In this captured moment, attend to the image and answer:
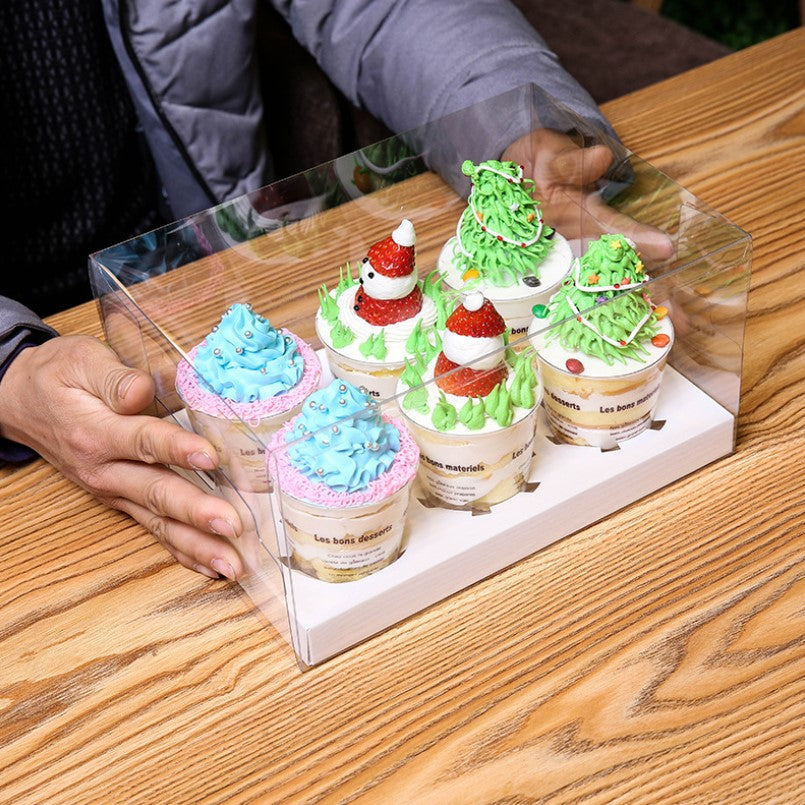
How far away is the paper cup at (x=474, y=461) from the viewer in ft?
3.35

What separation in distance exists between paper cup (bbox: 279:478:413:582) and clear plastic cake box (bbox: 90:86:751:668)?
0.03ft

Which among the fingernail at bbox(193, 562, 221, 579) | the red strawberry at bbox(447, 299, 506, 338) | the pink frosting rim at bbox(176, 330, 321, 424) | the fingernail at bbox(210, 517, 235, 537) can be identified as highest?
the red strawberry at bbox(447, 299, 506, 338)

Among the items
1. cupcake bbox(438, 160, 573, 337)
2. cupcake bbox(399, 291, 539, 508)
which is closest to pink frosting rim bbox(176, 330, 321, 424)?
cupcake bbox(399, 291, 539, 508)

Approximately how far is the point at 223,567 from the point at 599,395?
40 cm

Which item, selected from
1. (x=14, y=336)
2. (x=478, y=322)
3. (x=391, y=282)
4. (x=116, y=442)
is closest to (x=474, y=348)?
(x=478, y=322)

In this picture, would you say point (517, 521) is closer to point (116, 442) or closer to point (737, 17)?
point (116, 442)

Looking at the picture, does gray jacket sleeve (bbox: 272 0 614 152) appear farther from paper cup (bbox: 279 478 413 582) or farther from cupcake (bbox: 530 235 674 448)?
paper cup (bbox: 279 478 413 582)

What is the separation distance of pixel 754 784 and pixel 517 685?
0.21 metres

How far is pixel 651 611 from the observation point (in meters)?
1.01

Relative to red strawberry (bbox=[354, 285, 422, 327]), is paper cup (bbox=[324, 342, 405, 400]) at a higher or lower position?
lower

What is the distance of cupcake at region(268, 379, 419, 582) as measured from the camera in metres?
0.95

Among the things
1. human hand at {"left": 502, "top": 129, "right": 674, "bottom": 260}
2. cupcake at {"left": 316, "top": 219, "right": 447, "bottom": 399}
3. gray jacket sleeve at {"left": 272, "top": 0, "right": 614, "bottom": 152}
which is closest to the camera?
cupcake at {"left": 316, "top": 219, "right": 447, "bottom": 399}

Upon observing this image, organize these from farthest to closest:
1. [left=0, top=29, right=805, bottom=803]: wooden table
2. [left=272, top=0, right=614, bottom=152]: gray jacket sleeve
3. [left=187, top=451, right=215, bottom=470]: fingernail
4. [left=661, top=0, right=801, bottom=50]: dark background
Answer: [left=661, top=0, right=801, bottom=50]: dark background → [left=272, top=0, right=614, bottom=152]: gray jacket sleeve → [left=187, top=451, right=215, bottom=470]: fingernail → [left=0, top=29, right=805, bottom=803]: wooden table

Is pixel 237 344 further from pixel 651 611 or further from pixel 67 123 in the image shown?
pixel 67 123
